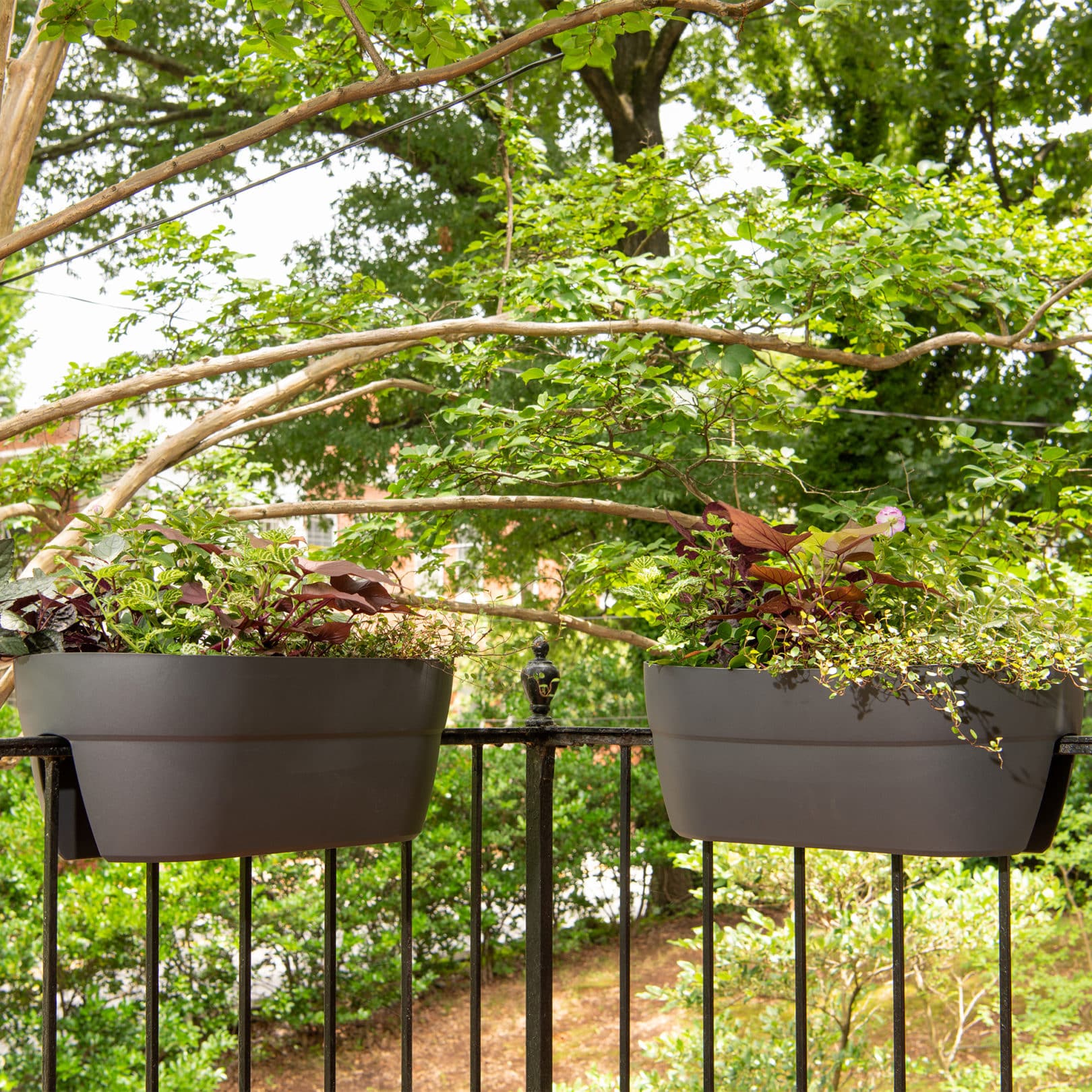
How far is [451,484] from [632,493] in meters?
4.54

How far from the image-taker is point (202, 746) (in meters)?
1.07

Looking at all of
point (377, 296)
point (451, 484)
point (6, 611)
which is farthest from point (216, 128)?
point (6, 611)

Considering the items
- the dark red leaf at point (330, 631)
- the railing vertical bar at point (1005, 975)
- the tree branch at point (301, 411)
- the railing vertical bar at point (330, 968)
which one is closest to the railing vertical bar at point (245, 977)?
the railing vertical bar at point (330, 968)

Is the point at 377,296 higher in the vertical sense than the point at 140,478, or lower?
higher

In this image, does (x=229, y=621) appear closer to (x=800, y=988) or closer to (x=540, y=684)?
(x=540, y=684)

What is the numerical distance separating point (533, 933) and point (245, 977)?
47cm

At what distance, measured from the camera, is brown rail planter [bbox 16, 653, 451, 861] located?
1057 mm

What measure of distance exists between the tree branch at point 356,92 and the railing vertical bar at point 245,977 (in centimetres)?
114

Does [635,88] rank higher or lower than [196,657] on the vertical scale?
higher

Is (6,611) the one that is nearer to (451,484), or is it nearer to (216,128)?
(451,484)

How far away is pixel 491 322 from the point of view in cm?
233

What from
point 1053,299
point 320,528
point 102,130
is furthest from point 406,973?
point 102,130

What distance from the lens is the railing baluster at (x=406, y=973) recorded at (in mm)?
1378

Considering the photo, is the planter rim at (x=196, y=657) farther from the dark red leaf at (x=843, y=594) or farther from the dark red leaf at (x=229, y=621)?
the dark red leaf at (x=843, y=594)
